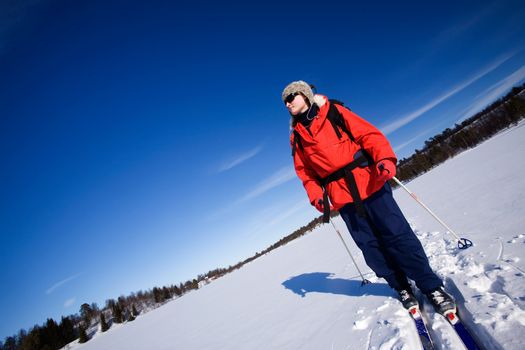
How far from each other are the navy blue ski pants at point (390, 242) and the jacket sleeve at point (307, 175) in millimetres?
341

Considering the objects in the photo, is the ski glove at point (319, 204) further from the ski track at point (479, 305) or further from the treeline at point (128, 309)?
the treeline at point (128, 309)

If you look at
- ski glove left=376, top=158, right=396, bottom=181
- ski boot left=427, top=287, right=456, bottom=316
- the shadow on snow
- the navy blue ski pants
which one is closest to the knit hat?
ski glove left=376, top=158, right=396, bottom=181

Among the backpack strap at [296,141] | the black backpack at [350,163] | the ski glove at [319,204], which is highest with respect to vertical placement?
the backpack strap at [296,141]

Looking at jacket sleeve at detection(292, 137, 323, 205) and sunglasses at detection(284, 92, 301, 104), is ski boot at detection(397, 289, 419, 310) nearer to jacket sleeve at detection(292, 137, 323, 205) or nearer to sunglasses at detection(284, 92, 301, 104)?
jacket sleeve at detection(292, 137, 323, 205)

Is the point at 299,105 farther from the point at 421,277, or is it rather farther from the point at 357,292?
the point at 357,292

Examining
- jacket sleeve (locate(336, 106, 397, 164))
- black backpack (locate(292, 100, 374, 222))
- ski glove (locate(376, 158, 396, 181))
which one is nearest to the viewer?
ski glove (locate(376, 158, 396, 181))

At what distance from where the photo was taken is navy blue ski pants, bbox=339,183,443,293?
2.14 metres

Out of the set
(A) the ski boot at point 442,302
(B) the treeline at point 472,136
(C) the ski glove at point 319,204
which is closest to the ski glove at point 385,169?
(C) the ski glove at point 319,204

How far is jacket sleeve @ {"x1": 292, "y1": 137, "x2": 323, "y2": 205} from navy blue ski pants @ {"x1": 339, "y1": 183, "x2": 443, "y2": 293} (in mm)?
341

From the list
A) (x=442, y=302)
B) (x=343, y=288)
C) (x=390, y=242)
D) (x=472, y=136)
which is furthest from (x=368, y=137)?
(x=472, y=136)

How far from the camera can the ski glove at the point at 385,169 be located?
6.68ft

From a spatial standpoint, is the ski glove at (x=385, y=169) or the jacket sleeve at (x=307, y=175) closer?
the ski glove at (x=385, y=169)

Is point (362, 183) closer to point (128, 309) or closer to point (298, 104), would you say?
point (298, 104)

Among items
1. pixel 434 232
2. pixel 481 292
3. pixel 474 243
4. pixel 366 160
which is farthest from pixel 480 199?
pixel 366 160
